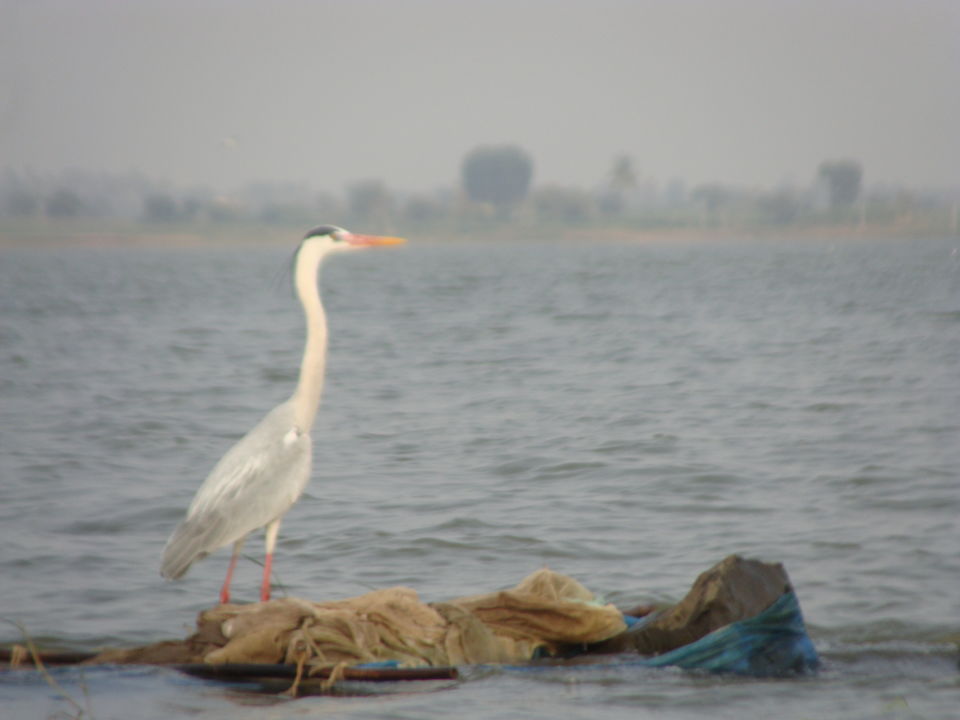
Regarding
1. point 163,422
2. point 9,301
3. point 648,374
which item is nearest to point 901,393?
point 648,374

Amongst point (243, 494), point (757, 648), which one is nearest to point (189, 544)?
point (243, 494)

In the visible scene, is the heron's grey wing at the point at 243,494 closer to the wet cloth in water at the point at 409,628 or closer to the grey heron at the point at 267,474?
the grey heron at the point at 267,474

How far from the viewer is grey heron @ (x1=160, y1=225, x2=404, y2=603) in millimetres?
5508

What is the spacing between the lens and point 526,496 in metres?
9.19

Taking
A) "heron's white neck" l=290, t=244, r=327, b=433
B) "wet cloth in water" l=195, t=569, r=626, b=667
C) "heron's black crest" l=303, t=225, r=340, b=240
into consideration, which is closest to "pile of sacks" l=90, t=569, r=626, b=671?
"wet cloth in water" l=195, t=569, r=626, b=667

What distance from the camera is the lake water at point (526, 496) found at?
4.88 metres

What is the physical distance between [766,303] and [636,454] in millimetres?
30229

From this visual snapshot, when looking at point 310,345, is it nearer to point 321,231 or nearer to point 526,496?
point 321,231

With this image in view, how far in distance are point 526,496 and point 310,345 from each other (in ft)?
11.7

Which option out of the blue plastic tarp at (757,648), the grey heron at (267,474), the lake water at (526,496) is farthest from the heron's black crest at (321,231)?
the blue plastic tarp at (757,648)

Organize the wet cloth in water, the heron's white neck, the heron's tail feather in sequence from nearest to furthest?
the wet cloth in water
the heron's tail feather
the heron's white neck

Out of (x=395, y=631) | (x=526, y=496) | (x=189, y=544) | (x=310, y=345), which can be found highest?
(x=310, y=345)

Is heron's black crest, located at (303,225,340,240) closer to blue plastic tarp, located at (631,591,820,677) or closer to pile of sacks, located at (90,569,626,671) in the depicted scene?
pile of sacks, located at (90,569,626,671)

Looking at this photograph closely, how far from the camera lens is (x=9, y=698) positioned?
4734mm
